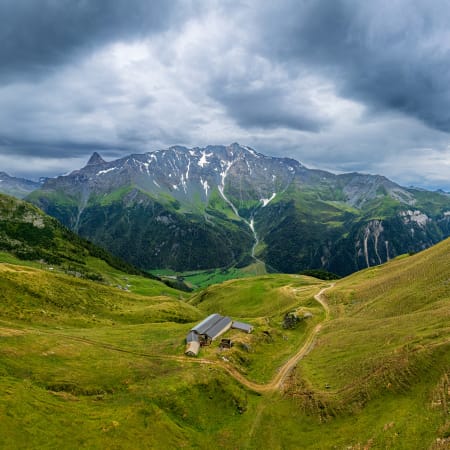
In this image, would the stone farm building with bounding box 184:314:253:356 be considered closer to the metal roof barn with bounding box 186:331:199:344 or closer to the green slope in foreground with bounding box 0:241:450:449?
the metal roof barn with bounding box 186:331:199:344

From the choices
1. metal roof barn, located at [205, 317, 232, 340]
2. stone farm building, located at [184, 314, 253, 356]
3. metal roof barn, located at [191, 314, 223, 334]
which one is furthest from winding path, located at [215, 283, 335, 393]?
metal roof barn, located at [191, 314, 223, 334]

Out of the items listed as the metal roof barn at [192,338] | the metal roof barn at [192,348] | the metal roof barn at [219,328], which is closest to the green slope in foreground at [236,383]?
the metal roof barn at [192,348]

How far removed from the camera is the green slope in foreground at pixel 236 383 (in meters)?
42.0

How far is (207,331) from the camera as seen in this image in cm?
8056

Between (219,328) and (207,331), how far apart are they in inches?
214

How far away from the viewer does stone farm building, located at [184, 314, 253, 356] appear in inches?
2812

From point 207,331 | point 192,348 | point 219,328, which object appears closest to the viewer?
point 192,348

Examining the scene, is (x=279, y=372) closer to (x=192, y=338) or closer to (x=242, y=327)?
(x=192, y=338)

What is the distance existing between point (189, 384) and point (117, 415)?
14.0m

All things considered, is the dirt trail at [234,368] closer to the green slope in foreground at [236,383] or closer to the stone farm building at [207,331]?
the green slope in foreground at [236,383]

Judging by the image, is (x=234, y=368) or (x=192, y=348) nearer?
(x=234, y=368)

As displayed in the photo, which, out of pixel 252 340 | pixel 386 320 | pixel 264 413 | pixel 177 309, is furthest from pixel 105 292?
pixel 386 320

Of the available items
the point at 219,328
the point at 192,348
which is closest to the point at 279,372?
the point at 192,348

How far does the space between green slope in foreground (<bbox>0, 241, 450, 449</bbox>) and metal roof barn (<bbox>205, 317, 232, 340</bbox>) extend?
4349mm
